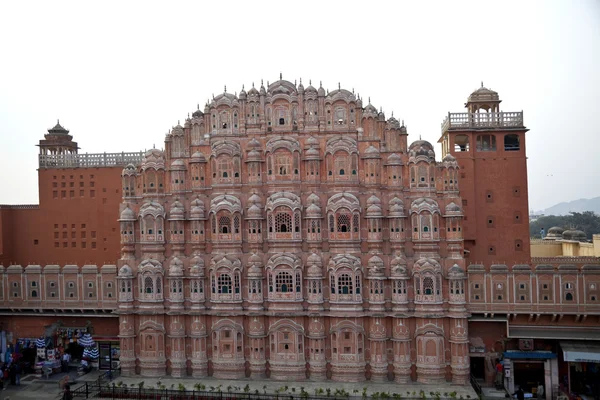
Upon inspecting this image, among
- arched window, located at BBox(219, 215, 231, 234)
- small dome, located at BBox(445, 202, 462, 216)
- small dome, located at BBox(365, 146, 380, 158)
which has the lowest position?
arched window, located at BBox(219, 215, 231, 234)

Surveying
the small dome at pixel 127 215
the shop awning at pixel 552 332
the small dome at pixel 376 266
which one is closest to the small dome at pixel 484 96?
the small dome at pixel 376 266

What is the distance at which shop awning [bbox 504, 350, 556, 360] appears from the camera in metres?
33.0

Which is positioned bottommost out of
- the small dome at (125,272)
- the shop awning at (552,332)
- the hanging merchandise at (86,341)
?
the hanging merchandise at (86,341)

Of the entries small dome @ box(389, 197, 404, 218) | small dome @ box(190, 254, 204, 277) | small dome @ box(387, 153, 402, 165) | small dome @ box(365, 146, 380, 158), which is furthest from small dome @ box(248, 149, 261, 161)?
small dome @ box(389, 197, 404, 218)

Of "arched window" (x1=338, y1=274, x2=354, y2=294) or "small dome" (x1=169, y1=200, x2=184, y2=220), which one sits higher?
"small dome" (x1=169, y1=200, x2=184, y2=220)

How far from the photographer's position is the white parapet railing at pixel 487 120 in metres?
37.7

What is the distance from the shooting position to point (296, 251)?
1350 inches

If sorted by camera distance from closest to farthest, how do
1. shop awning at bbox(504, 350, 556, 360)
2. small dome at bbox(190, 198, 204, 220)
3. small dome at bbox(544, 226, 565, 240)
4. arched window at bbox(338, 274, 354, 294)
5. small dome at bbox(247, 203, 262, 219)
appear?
1. shop awning at bbox(504, 350, 556, 360)
2. arched window at bbox(338, 274, 354, 294)
3. small dome at bbox(247, 203, 262, 219)
4. small dome at bbox(190, 198, 204, 220)
5. small dome at bbox(544, 226, 565, 240)

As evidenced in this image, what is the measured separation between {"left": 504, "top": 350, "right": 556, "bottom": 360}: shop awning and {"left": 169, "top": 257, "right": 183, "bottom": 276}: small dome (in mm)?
21580

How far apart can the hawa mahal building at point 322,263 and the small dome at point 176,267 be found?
0.13 metres

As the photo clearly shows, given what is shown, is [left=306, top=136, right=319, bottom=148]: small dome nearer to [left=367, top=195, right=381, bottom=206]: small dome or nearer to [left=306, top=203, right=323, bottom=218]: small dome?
[left=306, top=203, right=323, bottom=218]: small dome

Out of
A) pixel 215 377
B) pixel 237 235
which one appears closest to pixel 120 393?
pixel 215 377

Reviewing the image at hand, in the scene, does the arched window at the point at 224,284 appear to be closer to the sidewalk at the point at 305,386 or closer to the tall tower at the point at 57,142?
the sidewalk at the point at 305,386

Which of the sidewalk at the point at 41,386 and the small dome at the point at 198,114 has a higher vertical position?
the small dome at the point at 198,114
